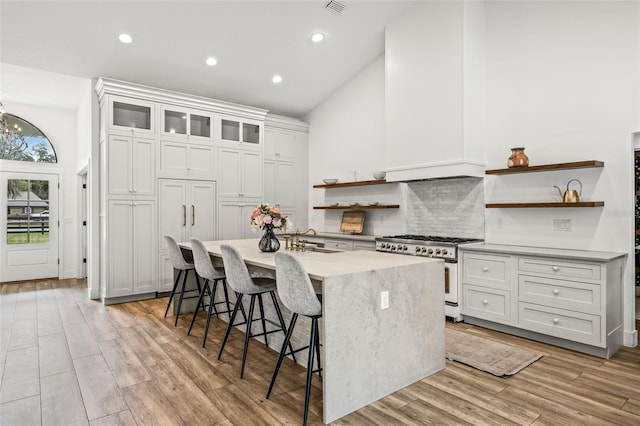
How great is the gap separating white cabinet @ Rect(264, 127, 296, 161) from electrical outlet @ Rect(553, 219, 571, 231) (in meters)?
4.34

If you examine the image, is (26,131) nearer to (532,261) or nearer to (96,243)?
(96,243)

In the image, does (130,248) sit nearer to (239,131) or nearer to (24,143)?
(239,131)

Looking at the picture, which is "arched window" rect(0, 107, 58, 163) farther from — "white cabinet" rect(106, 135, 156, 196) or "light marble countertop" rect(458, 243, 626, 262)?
"light marble countertop" rect(458, 243, 626, 262)

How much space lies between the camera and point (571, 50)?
3.74 m

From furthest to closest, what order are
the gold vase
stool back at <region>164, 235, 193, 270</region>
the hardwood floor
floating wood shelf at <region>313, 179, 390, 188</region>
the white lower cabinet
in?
1. floating wood shelf at <region>313, 179, 390, 188</region>
2. stool back at <region>164, 235, 193, 270</region>
3. the gold vase
4. the white lower cabinet
5. the hardwood floor

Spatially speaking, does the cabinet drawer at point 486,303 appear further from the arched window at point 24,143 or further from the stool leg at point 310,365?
the arched window at point 24,143

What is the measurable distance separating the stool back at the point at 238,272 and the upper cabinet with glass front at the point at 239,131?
130 inches

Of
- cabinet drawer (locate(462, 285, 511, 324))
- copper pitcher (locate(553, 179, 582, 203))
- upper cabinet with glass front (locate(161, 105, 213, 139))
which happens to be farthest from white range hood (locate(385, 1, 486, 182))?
upper cabinet with glass front (locate(161, 105, 213, 139))

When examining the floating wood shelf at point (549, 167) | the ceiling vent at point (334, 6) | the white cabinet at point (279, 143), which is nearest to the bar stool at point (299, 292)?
the floating wood shelf at point (549, 167)

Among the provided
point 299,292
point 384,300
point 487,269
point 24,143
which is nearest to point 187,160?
point 24,143

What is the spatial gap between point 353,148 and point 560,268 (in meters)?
3.59

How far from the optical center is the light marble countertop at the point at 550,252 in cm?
318

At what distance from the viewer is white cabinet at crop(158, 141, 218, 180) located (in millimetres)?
5309

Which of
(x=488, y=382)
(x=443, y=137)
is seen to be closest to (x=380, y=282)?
→ (x=488, y=382)
